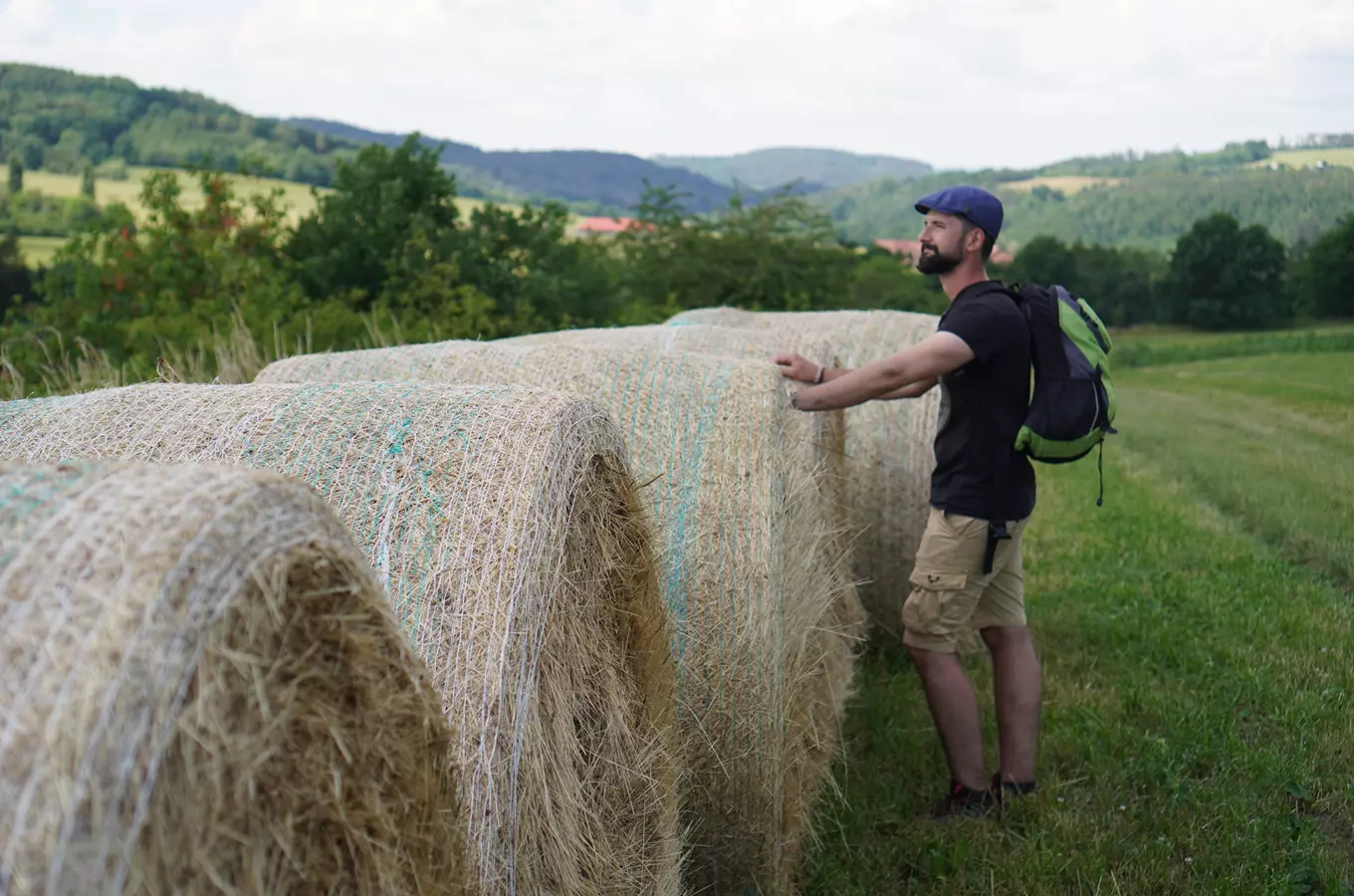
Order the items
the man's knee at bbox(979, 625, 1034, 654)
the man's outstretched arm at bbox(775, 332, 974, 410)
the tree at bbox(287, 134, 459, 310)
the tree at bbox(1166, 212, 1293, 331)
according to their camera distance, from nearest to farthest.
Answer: the man's outstretched arm at bbox(775, 332, 974, 410)
the man's knee at bbox(979, 625, 1034, 654)
the tree at bbox(1166, 212, 1293, 331)
the tree at bbox(287, 134, 459, 310)

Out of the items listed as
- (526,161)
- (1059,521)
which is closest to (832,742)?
(1059,521)

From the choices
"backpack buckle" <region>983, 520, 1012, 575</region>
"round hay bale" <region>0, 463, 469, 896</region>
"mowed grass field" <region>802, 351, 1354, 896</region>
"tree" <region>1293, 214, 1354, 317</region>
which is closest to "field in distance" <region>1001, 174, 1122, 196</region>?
"tree" <region>1293, 214, 1354, 317</region>

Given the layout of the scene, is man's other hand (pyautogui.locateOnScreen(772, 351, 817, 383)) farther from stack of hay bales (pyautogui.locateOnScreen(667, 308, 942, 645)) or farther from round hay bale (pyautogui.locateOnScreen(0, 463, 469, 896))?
round hay bale (pyautogui.locateOnScreen(0, 463, 469, 896))

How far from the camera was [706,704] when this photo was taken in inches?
156

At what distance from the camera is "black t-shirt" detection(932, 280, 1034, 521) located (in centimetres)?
493

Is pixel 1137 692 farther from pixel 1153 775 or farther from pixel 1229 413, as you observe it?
pixel 1229 413

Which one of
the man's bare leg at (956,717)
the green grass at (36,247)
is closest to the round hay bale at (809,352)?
the man's bare leg at (956,717)

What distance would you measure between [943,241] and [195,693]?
4204 mm

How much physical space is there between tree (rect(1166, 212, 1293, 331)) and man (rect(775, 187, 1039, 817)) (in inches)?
379

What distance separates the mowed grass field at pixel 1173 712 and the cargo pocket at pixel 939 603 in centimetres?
78

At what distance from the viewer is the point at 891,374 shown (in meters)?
4.77

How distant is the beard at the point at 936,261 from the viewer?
5066 millimetres

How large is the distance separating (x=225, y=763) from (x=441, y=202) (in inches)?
554

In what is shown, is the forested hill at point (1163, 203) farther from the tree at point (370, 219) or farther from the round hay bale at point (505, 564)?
the tree at point (370, 219)
